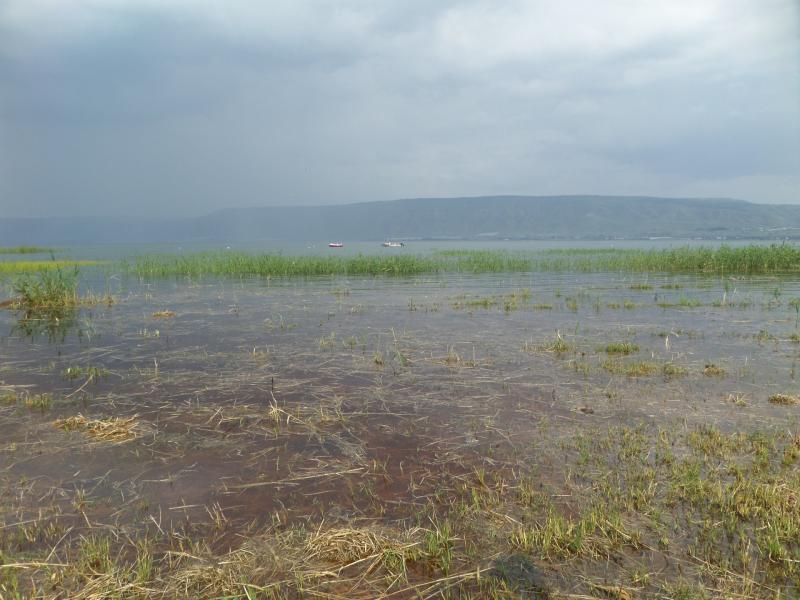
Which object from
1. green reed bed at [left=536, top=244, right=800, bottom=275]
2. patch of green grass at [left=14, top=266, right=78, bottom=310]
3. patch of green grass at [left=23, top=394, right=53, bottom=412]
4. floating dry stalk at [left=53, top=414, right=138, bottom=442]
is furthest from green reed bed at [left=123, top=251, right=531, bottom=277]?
floating dry stalk at [left=53, top=414, right=138, bottom=442]

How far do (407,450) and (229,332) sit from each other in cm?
951

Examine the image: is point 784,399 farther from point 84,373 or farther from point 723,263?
point 723,263

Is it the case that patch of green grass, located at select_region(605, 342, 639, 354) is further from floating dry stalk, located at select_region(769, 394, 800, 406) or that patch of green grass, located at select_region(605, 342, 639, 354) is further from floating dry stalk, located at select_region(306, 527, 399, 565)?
floating dry stalk, located at select_region(306, 527, 399, 565)

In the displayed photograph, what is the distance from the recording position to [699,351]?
1082 centimetres

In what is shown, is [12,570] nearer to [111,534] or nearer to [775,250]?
[111,534]

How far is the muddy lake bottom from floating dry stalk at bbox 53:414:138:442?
0.03 meters

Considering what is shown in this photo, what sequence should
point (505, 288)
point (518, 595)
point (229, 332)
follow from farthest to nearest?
point (505, 288) → point (229, 332) → point (518, 595)

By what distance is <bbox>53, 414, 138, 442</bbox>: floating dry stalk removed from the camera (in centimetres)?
646

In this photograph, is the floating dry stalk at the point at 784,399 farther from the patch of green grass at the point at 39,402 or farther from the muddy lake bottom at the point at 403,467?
the patch of green grass at the point at 39,402

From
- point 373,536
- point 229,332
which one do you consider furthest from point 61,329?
point 373,536

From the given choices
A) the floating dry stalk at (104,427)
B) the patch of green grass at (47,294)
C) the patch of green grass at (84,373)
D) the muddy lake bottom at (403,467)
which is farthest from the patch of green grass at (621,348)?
the patch of green grass at (47,294)

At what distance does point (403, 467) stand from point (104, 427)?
4.40 m

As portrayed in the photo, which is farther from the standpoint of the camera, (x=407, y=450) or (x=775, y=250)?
(x=775, y=250)

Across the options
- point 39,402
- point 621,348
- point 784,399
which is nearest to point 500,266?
point 621,348
